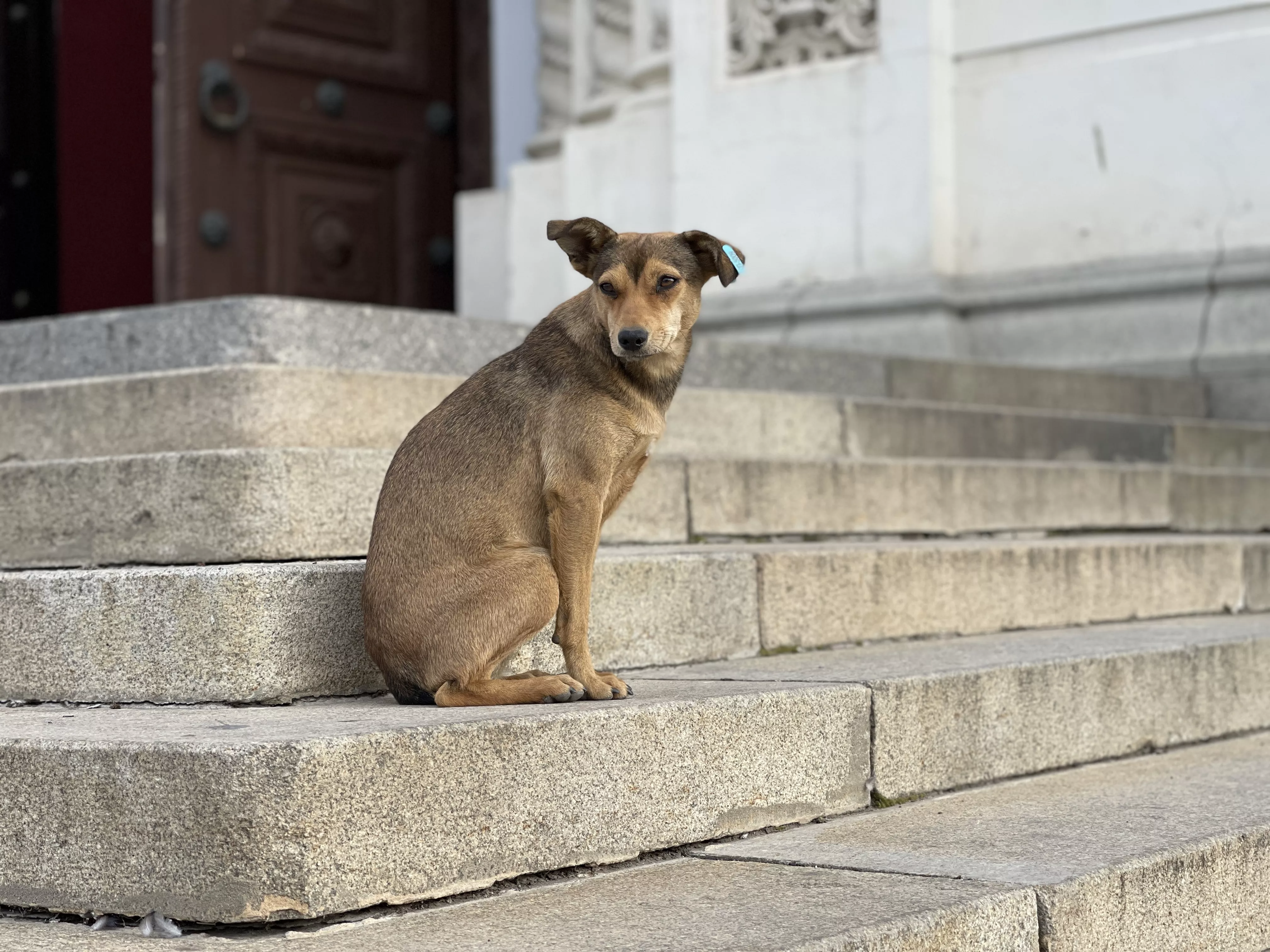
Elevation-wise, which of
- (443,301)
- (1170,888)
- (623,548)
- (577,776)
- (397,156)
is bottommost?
(1170,888)

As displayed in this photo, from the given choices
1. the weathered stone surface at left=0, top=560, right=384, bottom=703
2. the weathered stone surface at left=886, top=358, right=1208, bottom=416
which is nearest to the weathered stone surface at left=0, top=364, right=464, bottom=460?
the weathered stone surface at left=0, top=560, right=384, bottom=703

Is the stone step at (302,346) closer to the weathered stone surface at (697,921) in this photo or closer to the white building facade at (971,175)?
the white building facade at (971,175)

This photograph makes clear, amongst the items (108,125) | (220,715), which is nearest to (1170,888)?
(220,715)

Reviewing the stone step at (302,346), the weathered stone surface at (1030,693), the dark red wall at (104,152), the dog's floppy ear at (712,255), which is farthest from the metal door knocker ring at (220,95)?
the dog's floppy ear at (712,255)

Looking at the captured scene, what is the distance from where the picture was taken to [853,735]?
3.88 metres

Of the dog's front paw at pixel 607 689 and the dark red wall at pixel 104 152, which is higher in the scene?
the dark red wall at pixel 104 152

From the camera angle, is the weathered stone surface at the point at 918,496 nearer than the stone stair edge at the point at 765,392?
No

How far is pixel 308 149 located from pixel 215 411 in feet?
14.9

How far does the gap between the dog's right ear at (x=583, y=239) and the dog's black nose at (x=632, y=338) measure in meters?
0.20

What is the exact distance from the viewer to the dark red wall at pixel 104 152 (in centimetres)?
973

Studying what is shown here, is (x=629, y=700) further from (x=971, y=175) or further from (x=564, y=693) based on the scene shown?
(x=971, y=175)

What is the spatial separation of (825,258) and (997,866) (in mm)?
5986

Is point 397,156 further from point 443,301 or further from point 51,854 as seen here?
point 51,854

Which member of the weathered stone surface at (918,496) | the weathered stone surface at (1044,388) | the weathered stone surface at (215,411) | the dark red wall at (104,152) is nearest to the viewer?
the weathered stone surface at (215,411)
